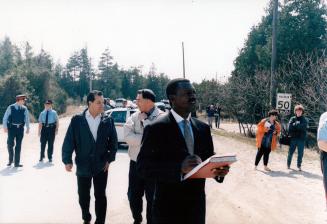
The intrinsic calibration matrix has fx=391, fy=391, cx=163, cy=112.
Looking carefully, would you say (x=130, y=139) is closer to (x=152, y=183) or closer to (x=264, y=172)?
(x=152, y=183)

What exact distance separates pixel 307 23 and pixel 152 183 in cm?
3427

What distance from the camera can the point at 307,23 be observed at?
3528 cm

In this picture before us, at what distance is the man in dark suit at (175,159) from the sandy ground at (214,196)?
342cm

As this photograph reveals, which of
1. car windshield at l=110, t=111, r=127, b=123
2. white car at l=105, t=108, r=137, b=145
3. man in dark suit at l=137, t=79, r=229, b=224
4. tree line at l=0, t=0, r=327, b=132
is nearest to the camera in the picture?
man in dark suit at l=137, t=79, r=229, b=224

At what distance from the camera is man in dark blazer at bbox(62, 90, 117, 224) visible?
532 cm

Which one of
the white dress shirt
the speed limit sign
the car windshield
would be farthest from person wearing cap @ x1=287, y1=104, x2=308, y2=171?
the white dress shirt

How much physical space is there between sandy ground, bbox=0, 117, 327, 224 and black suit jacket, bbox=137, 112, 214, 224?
3.42 meters

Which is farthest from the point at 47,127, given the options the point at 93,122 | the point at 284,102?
the point at 284,102

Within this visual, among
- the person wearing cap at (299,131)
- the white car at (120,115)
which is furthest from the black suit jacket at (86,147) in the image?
the white car at (120,115)

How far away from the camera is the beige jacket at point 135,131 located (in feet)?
17.5

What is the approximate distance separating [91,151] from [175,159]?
270cm

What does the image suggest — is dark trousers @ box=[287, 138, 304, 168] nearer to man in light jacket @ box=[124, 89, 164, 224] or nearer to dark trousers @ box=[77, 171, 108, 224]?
man in light jacket @ box=[124, 89, 164, 224]

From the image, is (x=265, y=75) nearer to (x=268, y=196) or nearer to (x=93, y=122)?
(x=268, y=196)

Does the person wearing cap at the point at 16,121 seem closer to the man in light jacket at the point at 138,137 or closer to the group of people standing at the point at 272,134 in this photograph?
the man in light jacket at the point at 138,137
